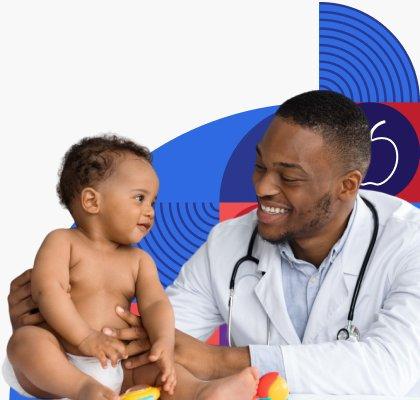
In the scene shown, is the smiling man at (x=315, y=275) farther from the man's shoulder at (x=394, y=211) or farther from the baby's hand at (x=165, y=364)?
the baby's hand at (x=165, y=364)

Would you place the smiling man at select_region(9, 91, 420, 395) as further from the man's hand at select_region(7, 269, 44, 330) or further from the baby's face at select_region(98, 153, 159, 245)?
the baby's face at select_region(98, 153, 159, 245)

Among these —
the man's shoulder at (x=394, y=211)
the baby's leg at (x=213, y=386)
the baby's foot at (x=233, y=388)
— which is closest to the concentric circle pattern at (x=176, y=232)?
the man's shoulder at (x=394, y=211)

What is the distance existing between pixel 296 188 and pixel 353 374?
20.6 inches

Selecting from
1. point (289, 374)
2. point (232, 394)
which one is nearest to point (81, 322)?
point (232, 394)

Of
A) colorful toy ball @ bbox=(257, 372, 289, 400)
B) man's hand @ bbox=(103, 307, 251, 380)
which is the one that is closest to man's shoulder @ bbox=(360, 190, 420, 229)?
man's hand @ bbox=(103, 307, 251, 380)

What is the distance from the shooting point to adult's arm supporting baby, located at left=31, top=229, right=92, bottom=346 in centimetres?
191

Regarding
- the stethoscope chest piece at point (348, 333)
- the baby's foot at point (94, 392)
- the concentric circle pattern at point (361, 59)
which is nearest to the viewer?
the baby's foot at point (94, 392)

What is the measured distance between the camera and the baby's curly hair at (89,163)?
Result: 2.07 m

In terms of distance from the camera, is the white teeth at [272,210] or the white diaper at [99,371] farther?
the white teeth at [272,210]

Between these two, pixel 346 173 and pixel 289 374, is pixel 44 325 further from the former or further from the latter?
pixel 346 173

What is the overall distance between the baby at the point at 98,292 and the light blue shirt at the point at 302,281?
0.52 m

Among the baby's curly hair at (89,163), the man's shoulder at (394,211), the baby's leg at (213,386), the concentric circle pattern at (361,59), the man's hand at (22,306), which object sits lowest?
the baby's leg at (213,386)

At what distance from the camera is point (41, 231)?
370 centimetres

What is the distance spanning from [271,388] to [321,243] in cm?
73
